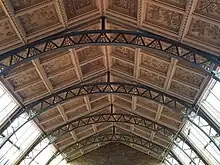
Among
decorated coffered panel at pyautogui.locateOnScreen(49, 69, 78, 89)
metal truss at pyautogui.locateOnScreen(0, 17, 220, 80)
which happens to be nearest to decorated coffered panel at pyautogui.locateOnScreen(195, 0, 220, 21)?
metal truss at pyautogui.locateOnScreen(0, 17, 220, 80)

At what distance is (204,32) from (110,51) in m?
6.08

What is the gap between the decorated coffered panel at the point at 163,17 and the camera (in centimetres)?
1222

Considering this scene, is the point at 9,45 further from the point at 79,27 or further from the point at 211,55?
the point at 211,55

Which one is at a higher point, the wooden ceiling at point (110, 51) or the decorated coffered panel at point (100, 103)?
the decorated coffered panel at point (100, 103)

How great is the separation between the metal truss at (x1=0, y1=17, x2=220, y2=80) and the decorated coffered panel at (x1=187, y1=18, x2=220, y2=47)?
22.4 inches

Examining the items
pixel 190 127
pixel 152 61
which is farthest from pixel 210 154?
pixel 152 61

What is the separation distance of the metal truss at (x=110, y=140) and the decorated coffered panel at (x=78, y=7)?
19.0 m

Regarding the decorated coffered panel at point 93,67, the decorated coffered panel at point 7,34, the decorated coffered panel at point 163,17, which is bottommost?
the decorated coffered panel at point 163,17

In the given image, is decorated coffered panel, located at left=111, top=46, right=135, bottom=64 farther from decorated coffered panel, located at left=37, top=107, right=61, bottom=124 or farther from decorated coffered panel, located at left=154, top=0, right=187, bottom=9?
decorated coffered panel, located at left=37, top=107, right=61, bottom=124

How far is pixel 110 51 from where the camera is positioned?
17094mm

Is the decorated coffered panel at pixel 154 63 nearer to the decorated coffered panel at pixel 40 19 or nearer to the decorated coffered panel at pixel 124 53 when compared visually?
the decorated coffered panel at pixel 124 53

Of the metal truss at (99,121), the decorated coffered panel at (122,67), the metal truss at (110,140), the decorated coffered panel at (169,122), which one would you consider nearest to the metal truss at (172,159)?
the metal truss at (110,140)

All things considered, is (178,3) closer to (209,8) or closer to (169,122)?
(209,8)

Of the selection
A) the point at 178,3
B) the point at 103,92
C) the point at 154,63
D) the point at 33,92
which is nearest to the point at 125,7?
the point at 178,3
